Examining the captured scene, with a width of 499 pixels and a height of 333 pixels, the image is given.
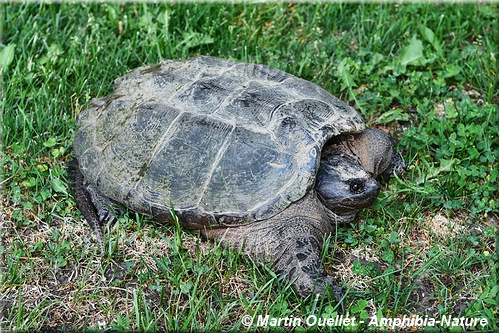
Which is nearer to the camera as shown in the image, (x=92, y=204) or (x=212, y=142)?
(x=212, y=142)

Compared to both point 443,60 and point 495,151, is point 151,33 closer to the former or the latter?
point 443,60

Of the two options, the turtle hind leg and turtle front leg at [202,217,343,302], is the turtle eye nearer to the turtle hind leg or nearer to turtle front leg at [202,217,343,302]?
turtle front leg at [202,217,343,302]

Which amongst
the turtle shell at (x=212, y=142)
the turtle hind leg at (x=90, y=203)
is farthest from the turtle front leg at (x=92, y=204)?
the turtle shell at (x=212, y=142)

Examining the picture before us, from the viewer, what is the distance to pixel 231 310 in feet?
9.74

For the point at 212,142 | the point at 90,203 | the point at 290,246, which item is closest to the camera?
the point at 290,246

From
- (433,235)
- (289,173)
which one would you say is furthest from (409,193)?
(289,173)

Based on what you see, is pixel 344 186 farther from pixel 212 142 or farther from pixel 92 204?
pixel 92 204

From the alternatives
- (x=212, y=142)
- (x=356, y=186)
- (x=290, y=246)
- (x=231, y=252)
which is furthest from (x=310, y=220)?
(x=212, y=142)

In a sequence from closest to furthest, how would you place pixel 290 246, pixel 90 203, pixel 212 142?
1. pixel 290 246
2. pixel 212 142
3. pixel 90 203

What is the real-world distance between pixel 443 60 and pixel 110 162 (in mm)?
2426

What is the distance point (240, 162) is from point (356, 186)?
0.61 metres

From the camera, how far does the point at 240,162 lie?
308 centimetres

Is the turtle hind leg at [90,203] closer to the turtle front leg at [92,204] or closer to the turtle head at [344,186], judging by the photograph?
the turtle front leg at [92,204]

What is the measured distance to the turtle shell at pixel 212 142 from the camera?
10.1 feet
